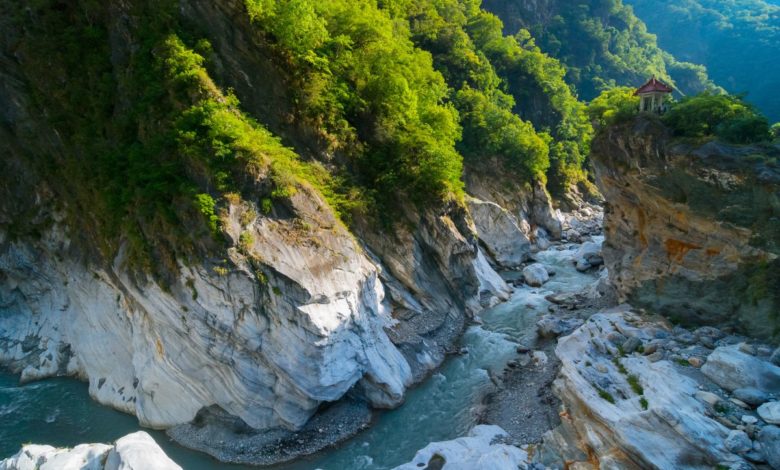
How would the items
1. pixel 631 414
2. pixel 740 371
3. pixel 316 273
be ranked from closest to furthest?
pixel 631 414 → pixel 740 371 → pixel 316 273

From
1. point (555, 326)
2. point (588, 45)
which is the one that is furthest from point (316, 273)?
point (588, 45)

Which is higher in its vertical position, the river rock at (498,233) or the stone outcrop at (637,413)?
the river rock at (498,233)

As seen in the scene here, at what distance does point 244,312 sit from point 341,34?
50.8 ft

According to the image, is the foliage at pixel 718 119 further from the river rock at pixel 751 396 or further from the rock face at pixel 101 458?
the rock face at pixel 101 458

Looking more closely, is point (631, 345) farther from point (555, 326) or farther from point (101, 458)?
point (101, 458)

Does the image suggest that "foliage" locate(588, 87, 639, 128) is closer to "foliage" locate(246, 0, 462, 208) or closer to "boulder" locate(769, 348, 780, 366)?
"foliage" locate(246, 0, 462, 208)

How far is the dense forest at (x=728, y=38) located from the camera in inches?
3044

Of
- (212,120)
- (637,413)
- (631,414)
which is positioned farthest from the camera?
(212,120)

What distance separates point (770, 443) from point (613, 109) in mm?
17526

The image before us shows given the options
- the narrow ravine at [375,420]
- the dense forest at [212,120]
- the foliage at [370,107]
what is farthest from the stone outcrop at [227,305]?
Result: the foliage at [370,107]

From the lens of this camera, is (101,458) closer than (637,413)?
No

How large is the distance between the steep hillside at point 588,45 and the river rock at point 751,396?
242 feet

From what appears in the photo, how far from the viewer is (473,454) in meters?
15.5

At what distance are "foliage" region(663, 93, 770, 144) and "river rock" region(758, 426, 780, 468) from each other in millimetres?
11689
